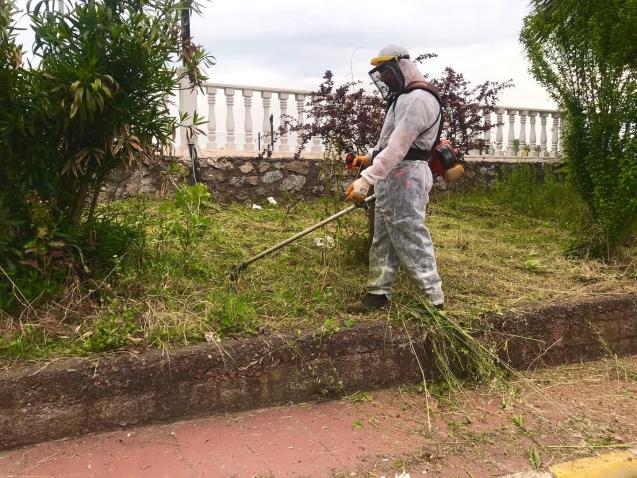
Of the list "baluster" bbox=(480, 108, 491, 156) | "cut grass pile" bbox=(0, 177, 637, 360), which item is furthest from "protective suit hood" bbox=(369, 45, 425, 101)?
"baluster" bbox=(480, 108, 491, 156)

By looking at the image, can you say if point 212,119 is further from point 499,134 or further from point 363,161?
point 499,134

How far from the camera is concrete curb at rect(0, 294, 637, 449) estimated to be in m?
3.21

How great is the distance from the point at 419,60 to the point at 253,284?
3992mm

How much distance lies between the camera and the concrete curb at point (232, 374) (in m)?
3.21

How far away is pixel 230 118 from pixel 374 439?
18.5ft

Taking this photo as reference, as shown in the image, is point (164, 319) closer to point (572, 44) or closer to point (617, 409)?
point (617, 409)

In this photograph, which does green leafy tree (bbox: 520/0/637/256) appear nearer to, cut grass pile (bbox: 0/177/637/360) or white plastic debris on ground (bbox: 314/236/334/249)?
cut grass pile (bbox: 0/177/637/360)

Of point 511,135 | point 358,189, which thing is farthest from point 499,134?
point 358,189

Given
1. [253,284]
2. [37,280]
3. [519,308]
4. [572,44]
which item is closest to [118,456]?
[37,280]

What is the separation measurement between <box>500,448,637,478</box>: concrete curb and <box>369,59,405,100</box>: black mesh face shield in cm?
238

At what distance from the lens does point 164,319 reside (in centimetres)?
369

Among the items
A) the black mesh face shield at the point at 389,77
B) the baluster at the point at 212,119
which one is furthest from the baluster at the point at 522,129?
the black mesh face shield at the point at 389,77

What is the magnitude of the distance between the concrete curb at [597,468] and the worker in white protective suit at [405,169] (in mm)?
1282

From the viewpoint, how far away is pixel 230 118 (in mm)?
8062
